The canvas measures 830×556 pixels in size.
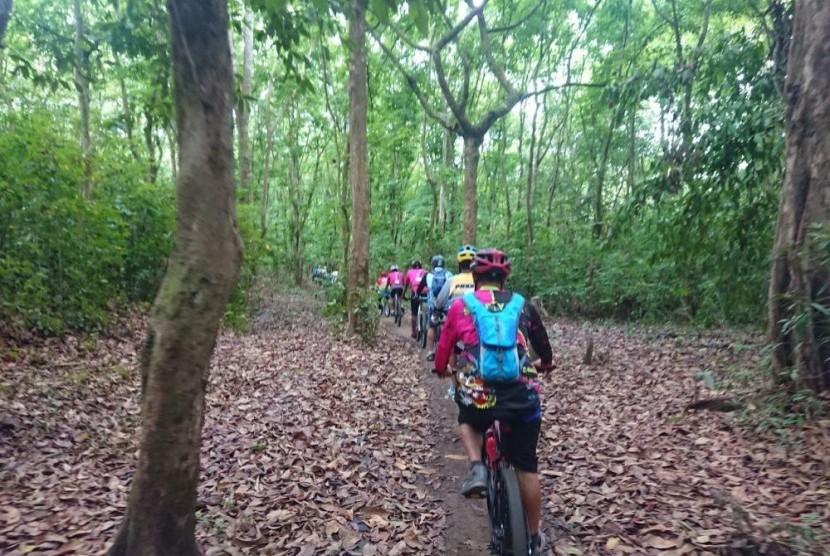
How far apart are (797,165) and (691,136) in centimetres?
347

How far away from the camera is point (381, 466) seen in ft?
19.4

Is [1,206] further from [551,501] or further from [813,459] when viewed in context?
[813,459]


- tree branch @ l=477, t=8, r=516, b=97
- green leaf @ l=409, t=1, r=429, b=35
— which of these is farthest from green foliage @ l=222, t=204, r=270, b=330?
green leaf @ l=409, t=1, r=429, b=35

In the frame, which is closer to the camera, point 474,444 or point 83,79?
point 474,444

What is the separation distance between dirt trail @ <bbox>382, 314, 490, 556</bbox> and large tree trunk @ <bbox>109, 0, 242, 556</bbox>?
236 centimetres

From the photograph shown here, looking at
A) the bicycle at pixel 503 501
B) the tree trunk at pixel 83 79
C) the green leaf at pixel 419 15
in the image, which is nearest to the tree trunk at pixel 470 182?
the tree trunk at pixel 83 79

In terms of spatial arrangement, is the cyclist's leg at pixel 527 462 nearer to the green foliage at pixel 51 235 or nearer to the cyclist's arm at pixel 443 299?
the cyclist's arm at pixel 443 299

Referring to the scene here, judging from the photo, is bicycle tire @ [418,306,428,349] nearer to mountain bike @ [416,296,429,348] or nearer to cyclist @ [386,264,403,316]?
mountain bike @ [416,296,429,348]

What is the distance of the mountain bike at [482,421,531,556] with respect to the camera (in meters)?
3.62

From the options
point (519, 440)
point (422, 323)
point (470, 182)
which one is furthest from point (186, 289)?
point (470, 182)

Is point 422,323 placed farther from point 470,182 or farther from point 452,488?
point 452,488

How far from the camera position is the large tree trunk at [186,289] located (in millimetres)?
2838

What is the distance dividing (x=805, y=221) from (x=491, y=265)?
4.08 metres

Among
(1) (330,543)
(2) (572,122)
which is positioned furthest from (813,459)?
(2) (572,122)
